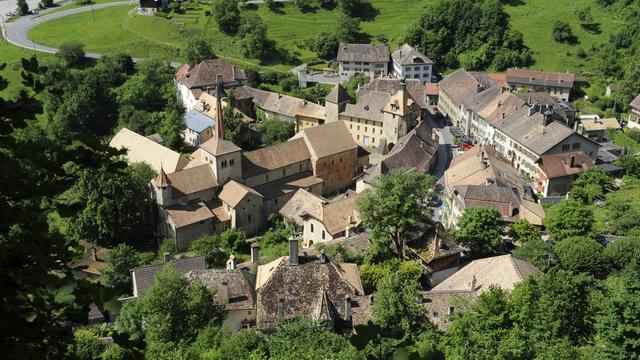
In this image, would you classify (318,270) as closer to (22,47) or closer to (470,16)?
(470,16)

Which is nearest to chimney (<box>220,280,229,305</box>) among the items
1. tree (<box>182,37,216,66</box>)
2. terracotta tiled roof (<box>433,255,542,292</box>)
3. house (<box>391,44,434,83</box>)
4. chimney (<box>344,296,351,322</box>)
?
chimney (<box>344,296,351,322</box>)

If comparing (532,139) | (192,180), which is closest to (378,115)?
(532,139)

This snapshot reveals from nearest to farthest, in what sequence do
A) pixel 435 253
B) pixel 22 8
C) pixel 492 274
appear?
pixel 492 274 → pixel 435 253 → pixel 22 8

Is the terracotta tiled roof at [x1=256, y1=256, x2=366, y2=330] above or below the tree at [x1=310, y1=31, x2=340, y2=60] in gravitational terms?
above

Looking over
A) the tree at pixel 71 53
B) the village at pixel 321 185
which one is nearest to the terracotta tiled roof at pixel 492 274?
the village at pixel 321 185

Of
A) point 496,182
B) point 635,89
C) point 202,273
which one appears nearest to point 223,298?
point 202,273

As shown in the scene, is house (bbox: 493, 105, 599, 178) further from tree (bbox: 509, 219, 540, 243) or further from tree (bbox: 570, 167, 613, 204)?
tree (bbox: 509, 219, 540, 243)

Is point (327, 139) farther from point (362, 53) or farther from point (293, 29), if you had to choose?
point (293, 29)
